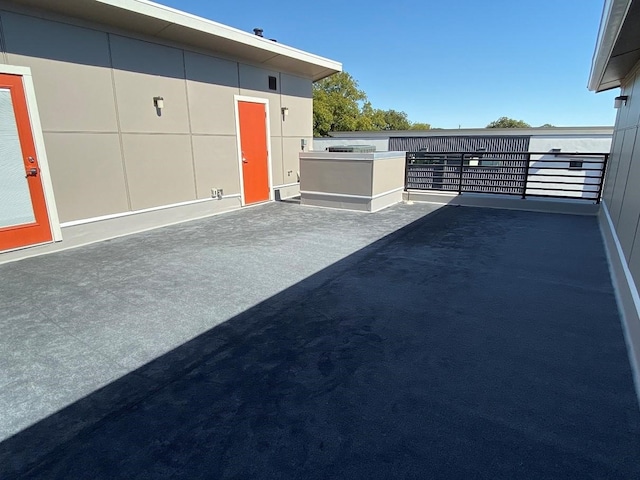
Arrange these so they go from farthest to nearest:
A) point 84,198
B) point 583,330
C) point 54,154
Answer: point 84,198, point 54,154, point 583,330

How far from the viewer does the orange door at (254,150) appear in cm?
695

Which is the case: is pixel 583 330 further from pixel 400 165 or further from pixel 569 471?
pixel 400 165

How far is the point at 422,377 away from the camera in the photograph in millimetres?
1943

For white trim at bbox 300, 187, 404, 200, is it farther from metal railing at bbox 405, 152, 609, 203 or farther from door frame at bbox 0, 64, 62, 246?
door frame at bbox 0, 64, 62, 246

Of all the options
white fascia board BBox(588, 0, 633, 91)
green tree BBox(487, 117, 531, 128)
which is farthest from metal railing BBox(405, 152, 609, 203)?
green tree BBox(487, 117, 531, 128)

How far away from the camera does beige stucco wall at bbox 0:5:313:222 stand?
4164 mm

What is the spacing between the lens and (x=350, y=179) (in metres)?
6.64

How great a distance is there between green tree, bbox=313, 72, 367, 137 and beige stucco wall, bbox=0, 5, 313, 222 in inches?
938

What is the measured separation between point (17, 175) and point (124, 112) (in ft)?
5.19

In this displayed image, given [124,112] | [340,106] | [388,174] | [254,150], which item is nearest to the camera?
[124,112]

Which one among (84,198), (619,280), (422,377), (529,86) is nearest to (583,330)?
(619,280)

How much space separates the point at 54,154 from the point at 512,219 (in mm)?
6716

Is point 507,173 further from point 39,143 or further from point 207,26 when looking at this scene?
point 39,143

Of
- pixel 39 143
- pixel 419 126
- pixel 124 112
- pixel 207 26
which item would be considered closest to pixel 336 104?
pixel 207 26
